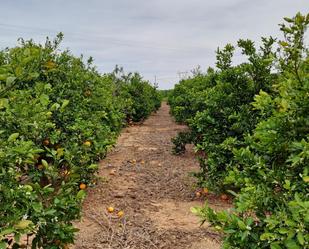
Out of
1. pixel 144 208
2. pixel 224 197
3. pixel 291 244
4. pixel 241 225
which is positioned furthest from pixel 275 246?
pixel 224 197

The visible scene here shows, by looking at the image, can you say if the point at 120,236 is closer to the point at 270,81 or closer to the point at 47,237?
the point at 47,237

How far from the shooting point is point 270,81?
5.76 m

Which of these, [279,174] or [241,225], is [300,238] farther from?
[279,174]

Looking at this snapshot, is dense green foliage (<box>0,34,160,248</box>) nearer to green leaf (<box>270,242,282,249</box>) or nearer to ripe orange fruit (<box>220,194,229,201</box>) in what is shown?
green leaf (<box>270,242,282,249</box>)

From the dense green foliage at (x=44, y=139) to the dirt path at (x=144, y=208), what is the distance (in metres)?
0.66

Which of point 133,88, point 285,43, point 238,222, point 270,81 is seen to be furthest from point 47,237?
point 133,88

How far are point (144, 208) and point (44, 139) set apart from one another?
1777 millimetres

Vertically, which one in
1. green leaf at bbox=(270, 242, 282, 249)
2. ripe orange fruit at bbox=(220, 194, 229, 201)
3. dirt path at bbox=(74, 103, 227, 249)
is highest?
green leaf at bbox=(270, 242, 282, 249)

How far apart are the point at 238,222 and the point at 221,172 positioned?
379 cm

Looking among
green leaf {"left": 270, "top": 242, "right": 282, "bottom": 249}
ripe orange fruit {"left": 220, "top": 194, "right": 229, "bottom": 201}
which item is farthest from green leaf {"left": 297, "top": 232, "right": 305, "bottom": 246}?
ripe orange fruit {"left": 220, "top": 194, "right": 229, "bottom": 201}

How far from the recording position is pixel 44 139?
5008 millimetres

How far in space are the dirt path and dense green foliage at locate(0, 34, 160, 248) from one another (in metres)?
0.66

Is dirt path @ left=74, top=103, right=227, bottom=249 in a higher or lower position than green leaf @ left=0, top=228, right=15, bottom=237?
lower

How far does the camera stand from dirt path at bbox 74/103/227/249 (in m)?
4.52
